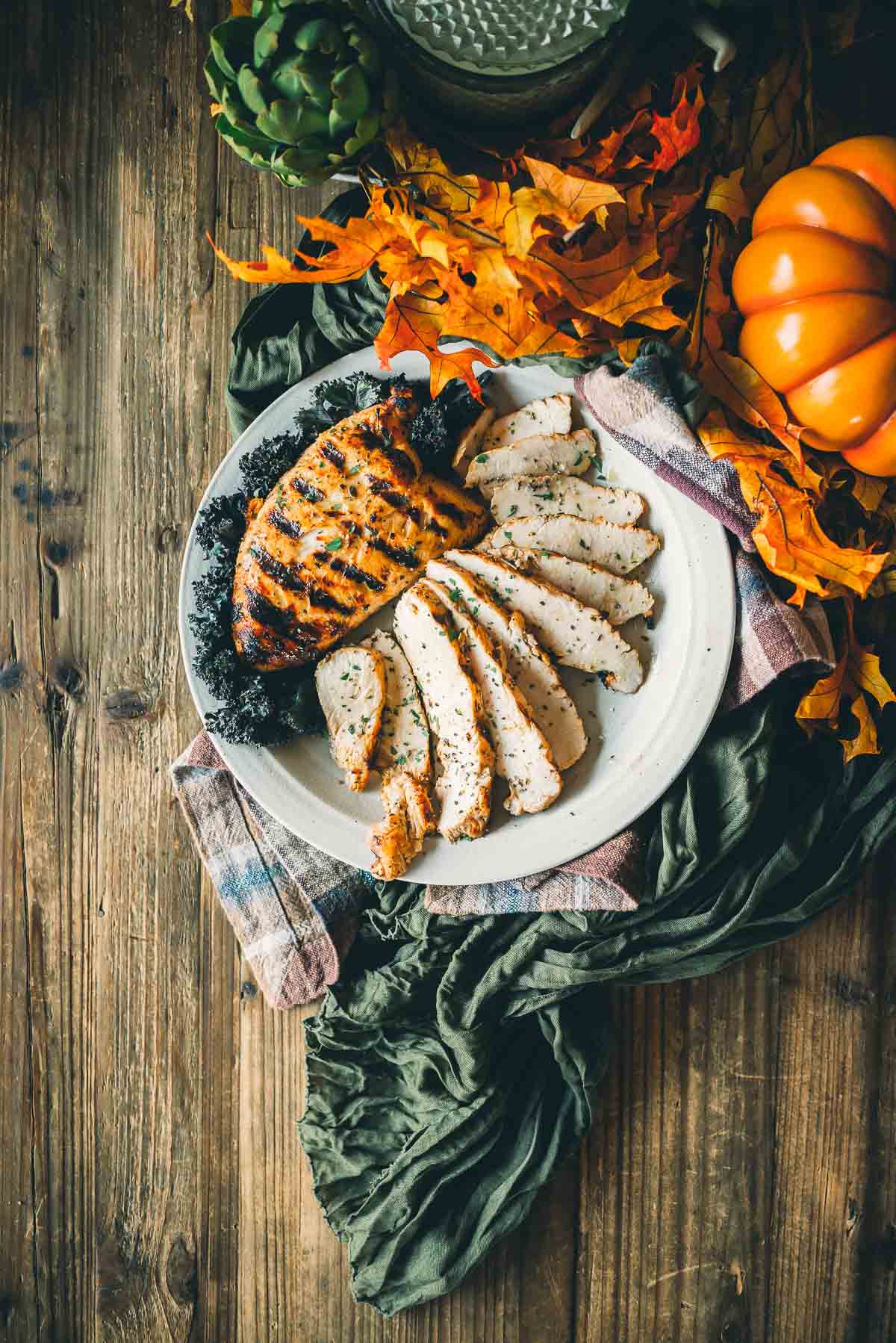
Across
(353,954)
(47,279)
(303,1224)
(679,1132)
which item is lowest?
(303,1224)

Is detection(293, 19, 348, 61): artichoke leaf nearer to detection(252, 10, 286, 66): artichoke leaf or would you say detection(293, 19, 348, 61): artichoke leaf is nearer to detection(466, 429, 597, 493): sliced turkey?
detection(252, 10, 286, 66): artichoke leaf

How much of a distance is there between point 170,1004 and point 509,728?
3.38 ft

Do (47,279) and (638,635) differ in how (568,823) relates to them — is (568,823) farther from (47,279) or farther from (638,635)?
(47,279)

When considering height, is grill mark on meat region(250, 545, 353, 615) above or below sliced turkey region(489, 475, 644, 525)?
below

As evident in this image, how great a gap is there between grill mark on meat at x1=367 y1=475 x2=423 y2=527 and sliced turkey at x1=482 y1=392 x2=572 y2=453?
0.63ft

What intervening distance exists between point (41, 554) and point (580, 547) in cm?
119

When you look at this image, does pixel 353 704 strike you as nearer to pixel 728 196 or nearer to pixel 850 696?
pixel 850 696

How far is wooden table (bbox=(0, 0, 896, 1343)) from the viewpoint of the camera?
2.02 meters

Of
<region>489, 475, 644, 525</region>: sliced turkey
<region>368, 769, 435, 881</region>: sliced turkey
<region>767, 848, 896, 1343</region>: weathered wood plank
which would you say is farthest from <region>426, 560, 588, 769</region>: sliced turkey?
<region>767, 848, 896, 1343</region>: weathered wood plank

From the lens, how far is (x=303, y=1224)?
2139mm

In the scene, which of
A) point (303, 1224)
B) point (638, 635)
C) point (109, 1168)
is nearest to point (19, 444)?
point (638, 635)

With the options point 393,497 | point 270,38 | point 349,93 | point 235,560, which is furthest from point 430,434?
point 270,38

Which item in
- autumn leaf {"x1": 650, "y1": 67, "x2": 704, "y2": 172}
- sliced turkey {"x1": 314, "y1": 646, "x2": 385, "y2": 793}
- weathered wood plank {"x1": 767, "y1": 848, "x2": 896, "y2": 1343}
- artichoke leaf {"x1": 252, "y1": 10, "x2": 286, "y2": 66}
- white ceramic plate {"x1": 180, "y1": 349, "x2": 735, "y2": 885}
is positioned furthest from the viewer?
weathered wood plank {"x1": 767, "y1": 848, "x2": 896, "y2": 1343}

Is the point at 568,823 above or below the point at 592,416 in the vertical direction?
Answer: below
